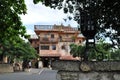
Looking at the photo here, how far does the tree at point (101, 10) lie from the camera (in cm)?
1399

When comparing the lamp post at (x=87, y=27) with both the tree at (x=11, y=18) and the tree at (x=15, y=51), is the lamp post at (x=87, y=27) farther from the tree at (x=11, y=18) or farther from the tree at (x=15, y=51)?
the tree at (x=15, y=51)

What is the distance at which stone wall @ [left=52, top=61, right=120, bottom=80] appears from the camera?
1069cm

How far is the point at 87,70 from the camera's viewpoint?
10750 mm

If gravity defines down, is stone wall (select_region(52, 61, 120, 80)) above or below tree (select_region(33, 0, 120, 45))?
below

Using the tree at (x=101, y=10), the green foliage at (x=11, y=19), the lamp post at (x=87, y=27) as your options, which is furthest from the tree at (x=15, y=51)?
the lamp post at (x=87, y=27)

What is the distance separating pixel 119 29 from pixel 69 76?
4595 mm

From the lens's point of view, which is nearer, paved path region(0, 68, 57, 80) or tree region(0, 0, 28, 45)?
tree region(0, 0, 28, 45)

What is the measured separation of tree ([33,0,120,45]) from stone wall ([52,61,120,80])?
321 cm

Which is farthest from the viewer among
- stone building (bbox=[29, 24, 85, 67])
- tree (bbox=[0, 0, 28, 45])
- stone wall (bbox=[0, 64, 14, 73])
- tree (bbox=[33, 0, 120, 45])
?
stone building (bbox=[29, 24, 85, 67])

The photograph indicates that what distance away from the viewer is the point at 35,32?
10881 centimetres

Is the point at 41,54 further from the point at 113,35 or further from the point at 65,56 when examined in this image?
the point at 113,35

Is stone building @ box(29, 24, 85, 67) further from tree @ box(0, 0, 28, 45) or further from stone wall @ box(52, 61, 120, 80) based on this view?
stone wall @ box(52, 61, 120, 80)

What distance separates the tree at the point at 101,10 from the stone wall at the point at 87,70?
126 inches

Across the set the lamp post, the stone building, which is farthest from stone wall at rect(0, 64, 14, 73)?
the lamp post
